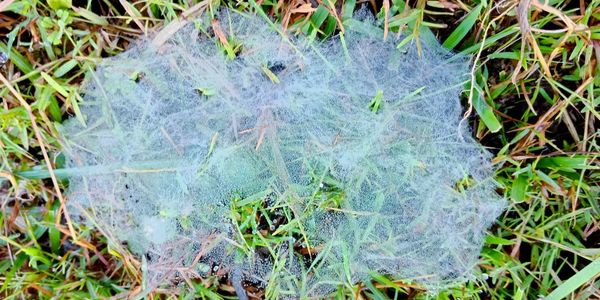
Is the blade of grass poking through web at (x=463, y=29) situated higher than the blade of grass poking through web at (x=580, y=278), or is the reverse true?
the blade of grass poking through web at (x=463, y=29)

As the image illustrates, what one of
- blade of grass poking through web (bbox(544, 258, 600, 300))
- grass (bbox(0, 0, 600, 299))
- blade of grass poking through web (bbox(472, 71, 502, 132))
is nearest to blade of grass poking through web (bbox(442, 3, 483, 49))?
grass (bbox(0, 0, 600, 299))

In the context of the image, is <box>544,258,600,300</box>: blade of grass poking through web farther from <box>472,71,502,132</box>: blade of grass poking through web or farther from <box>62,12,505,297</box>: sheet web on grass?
<box>472,71,502,132</box>: blade of grass poking through web

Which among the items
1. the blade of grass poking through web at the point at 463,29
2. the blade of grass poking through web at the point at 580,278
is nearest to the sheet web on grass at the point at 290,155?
the blade of grass poking through web at the point at 463,29

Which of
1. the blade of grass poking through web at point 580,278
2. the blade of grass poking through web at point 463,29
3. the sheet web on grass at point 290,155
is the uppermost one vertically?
the blade of grass poking through web at point 463,29

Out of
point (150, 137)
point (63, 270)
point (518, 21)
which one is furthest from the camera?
point (63, 270)

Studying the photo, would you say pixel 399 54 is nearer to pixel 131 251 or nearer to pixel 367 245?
pixel 367 245

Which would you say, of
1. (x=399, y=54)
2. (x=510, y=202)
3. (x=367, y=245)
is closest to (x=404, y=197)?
(x=367, y=245)

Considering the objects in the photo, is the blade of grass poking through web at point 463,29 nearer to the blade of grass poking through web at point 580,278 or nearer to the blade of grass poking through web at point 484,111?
the blade of grass poking through web at point 484,111

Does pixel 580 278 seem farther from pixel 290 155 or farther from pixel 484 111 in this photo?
pixel 290 155
